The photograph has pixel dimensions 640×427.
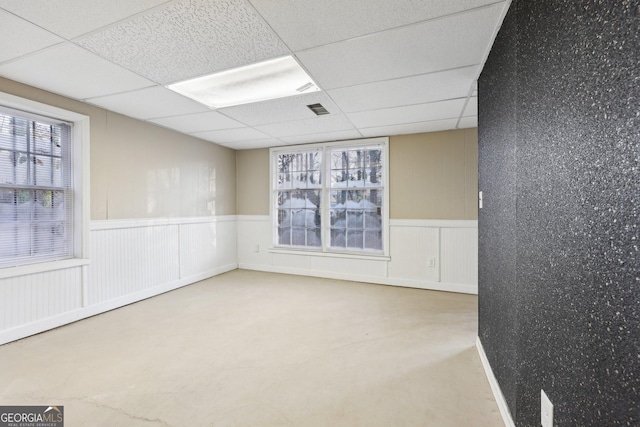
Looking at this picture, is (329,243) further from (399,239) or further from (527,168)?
(527,168)

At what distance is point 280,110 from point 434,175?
236 centimetres

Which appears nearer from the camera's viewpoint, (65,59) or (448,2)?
(448,2)

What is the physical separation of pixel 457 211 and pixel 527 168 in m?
2.98

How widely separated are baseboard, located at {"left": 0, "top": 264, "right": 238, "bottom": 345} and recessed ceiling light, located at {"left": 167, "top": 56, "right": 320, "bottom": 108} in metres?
2.46

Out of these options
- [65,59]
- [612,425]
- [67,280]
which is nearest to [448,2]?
[612,425]

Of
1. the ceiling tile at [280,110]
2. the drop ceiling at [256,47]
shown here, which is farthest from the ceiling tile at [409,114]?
the ceiling tile at [280,110]

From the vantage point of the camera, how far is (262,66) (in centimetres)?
262

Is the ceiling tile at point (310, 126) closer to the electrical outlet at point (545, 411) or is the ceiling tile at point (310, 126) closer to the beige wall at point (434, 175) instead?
the beige wall at point (434, 175)

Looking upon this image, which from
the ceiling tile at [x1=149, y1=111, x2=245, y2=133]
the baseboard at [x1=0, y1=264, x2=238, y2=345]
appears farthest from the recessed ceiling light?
the baseboard at [x1=0, y1=264, x2=238, y2=345]

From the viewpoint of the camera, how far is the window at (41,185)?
2623 mm

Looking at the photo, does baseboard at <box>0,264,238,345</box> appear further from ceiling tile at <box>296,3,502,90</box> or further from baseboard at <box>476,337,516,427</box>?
baseboard at <box>476,337,516,427</box>

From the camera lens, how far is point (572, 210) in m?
0.94

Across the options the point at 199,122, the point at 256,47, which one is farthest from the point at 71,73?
the point at 256,47

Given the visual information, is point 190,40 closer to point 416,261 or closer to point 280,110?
point 280,110
